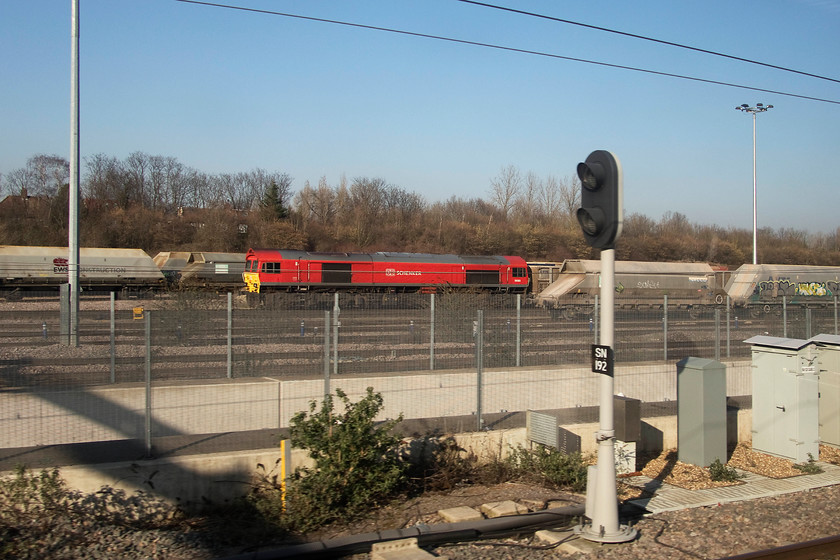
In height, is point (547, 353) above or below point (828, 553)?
above

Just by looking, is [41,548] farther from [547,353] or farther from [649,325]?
[649,325]

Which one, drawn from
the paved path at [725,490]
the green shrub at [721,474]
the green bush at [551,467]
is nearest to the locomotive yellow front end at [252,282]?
the green bush at [551,467]

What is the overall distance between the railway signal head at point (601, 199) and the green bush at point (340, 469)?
310cm

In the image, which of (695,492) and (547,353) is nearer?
(695,492)

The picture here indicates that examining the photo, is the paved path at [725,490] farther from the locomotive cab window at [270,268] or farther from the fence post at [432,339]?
the locomotive cab window at [270,268]

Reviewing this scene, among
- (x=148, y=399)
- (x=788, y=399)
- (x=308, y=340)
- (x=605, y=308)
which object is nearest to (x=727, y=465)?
(x=788, y=399)

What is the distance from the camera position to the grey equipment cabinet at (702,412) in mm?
9547

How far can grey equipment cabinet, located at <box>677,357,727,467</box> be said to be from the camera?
955cm

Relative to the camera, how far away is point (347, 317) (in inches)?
521

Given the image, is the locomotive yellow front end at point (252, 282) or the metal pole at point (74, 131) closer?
the metal pole at point (74, 131)

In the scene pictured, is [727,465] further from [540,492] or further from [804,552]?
[804,552]

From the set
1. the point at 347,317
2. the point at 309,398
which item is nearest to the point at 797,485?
the point at 309,398

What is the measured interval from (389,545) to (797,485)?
18.6 ft

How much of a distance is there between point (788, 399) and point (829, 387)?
51.1 inches
